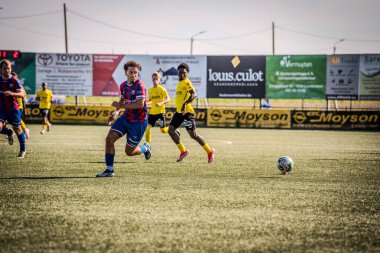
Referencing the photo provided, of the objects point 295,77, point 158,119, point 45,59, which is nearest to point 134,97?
point 158,119

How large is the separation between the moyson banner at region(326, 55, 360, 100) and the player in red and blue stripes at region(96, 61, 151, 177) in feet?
99.8

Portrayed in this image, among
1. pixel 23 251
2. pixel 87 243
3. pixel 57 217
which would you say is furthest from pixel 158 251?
Answer: pixel 57 217

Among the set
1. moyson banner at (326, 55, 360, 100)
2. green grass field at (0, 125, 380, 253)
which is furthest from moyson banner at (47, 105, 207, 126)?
green grass field at (0, 125, 380, 253)

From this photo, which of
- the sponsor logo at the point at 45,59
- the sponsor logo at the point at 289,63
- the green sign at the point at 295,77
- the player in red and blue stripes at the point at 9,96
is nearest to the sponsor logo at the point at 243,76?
the green sign at the point at 295,77

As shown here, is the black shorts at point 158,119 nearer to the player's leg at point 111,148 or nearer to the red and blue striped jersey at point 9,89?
the red and blue striped jersey at point 9,89

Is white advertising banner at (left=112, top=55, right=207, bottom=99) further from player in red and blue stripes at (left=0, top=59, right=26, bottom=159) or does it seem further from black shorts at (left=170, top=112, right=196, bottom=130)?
player in red and blue stripes at (left=0, top=59, right=26, bottom=159)

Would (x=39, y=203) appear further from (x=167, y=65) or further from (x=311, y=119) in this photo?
(x=167, y=65)

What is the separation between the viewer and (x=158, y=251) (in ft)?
14.1

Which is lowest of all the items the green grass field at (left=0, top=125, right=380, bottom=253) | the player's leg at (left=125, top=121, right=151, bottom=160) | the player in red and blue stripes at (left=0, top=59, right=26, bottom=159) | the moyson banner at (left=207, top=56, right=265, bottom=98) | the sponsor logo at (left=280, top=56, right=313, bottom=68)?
the green grass field at (left=0, top=125, right=380, bottom=253)

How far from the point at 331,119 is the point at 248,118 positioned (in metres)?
5.43

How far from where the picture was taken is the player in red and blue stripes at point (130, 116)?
→ 9211mm

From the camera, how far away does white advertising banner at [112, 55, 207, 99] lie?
128 ft

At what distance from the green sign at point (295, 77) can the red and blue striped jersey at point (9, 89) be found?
28.3 m

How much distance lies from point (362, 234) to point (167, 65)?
1385 inches
